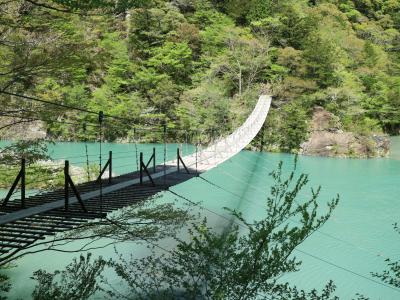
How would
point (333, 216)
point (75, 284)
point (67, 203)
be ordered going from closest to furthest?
point (67, 203)
point (75, 284)
point (333, 216)

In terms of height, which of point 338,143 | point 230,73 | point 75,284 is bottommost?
point 338,143

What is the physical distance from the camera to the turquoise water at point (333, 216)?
17.8ft

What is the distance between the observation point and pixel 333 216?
852cm

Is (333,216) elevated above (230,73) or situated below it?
below

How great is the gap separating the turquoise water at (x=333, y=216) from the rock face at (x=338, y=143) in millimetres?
583

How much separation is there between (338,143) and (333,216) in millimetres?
8196

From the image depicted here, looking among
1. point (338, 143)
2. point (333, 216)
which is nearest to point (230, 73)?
point (338, 143)

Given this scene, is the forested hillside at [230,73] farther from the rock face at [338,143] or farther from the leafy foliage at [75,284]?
the leafy foliage at [75,284]

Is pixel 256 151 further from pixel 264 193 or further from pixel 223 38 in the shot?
pixel 264 193

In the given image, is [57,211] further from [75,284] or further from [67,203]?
[75,284]

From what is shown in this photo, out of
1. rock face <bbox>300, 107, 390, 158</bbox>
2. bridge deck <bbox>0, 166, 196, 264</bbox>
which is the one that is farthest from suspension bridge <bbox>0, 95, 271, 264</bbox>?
rock face <bbox>300, 107, 390, 158</bbox>

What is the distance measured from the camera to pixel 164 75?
1895cm

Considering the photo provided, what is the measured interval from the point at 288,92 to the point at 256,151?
2.98m

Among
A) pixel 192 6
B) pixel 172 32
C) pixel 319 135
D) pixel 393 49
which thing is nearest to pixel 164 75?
pixel 172 32
